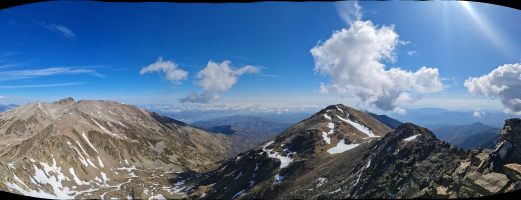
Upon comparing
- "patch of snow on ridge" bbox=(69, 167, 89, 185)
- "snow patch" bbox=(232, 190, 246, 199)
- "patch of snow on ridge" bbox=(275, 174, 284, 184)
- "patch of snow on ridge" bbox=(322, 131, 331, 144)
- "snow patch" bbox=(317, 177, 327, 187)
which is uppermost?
"patch of snow on ridge" bbox=(322, 131, 331, 144)

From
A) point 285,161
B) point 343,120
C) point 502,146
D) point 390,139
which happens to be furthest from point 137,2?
point 343,120

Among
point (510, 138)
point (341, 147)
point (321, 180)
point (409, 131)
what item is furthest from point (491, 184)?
point (341, 147)

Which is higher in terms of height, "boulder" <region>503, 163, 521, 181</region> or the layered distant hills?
"boulder" <region>503, 163, 521, 181</region>

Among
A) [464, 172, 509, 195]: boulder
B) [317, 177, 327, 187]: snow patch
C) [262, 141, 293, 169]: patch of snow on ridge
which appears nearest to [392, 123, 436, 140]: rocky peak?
[317, 177, 327, 187]: snow patch

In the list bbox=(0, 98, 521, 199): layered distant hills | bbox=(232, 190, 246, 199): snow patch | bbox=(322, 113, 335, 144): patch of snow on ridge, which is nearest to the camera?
bbox=(0, 98, 521, 199): layered distant hills

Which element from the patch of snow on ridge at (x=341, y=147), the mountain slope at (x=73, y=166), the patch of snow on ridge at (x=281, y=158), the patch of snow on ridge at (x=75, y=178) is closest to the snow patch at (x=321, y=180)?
the patch of snow on ridge at (x=281, y=158)

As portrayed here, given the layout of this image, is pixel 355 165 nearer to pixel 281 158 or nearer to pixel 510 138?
pixel 281 158

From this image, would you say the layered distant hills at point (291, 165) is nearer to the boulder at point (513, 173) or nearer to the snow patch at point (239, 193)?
the snow patch at point (239, 193)

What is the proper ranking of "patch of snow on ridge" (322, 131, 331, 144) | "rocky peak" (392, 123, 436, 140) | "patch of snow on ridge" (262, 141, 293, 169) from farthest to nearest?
1. "patch of snow on ridge" (322, 131, 331, 144)
2. "patch of snow on ridge" (262, 141, 293, 169)
3. "rocky peak" (392, 123, 436, 140)

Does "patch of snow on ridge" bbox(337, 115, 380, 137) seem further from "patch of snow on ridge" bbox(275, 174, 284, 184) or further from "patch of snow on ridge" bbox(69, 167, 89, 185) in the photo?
"patch of snow on ridge" bbox(69, 167, 89, 185)

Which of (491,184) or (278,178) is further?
(278,178)
